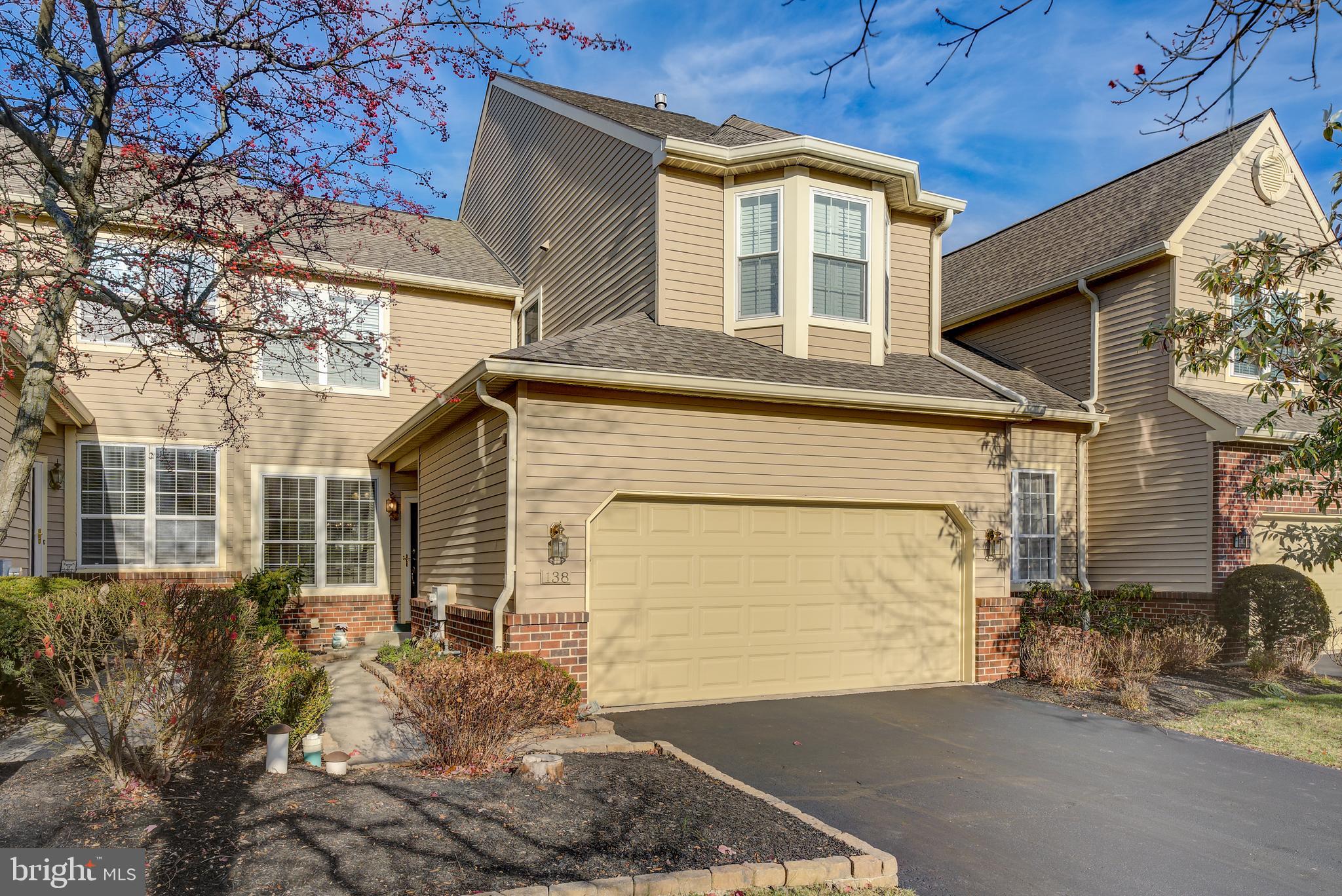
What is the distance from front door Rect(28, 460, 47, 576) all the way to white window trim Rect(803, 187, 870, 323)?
10164 millimetres

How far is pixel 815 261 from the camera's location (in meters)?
11.5

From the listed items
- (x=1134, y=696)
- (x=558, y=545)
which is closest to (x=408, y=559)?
(x=558, y=545)

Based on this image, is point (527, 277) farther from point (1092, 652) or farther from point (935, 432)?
point (1092, 652)

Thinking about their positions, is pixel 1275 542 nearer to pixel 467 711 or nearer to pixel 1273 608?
pixel 1273 608

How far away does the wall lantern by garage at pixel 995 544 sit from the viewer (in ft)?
37.7

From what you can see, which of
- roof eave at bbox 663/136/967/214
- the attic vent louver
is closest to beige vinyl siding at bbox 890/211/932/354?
Result: roof eave at bbox 663/136/967/214

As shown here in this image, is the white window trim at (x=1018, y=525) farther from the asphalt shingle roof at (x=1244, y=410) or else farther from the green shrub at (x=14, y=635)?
the green shrub at (x=14, y=635)

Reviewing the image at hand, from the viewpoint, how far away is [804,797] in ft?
21.1

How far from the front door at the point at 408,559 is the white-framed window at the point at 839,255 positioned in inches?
286

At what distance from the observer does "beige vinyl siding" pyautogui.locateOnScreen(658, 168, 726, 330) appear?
11398mm

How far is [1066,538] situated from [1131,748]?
20.4 ft

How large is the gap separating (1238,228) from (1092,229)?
229 cm

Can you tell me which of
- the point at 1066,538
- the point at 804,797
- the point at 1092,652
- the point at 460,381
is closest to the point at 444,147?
the point at 460,381

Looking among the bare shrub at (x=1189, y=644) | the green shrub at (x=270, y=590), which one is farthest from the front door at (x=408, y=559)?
the bare shrub at (x=1189, y=644)
